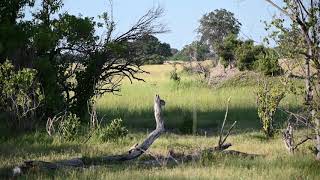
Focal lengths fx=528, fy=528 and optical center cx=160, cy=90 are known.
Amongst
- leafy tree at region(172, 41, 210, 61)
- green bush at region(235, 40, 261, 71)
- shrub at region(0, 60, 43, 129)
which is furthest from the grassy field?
green bush at region(235, 40, 261, 71)

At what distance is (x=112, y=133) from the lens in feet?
41.5

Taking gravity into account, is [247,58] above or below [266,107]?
above

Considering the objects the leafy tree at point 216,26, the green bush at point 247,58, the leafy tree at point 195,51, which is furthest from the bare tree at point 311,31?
the leafy tree at point 216,26

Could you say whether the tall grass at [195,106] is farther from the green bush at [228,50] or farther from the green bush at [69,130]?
the green bush at [69,130]

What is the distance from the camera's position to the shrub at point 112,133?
1241 centimetres

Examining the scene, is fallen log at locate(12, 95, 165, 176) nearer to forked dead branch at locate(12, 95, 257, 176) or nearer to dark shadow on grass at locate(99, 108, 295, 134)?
forked dead branch at locate(12, 95, 257, 176)

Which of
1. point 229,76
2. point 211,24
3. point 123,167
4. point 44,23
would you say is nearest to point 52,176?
point 123,167

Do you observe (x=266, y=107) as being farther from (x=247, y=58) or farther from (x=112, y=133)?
(x=247, y=58)

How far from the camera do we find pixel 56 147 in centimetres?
1149

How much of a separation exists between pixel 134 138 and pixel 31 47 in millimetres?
4283

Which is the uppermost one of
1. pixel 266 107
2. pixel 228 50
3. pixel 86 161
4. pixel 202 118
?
pixel 228 50

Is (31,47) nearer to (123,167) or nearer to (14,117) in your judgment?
(14,117)

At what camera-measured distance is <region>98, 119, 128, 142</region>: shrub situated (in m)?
12.4

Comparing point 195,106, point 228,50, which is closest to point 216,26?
point 228,50
